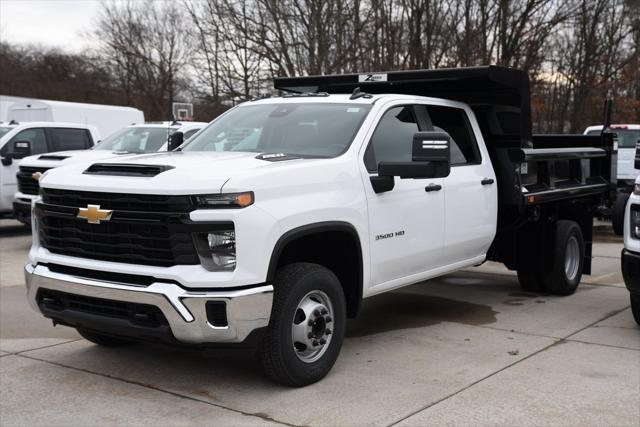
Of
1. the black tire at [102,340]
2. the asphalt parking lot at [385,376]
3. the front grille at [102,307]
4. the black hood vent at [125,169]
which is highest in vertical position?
the black hood vent at [125,169]

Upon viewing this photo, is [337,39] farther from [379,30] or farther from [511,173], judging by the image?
[511,173]

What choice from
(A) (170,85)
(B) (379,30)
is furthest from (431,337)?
(A) (170,85)

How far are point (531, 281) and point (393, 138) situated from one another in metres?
3.15

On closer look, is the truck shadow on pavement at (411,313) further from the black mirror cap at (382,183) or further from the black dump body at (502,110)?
the black mirror cap at (382,183)

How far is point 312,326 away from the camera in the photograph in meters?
5.01

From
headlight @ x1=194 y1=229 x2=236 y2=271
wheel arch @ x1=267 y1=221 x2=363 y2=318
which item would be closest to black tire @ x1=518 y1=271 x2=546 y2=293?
wheel arch @ x1=267 y1=221 x2=363 y2=318

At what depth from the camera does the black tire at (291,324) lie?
4.72 metres

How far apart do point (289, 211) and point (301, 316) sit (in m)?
0.75

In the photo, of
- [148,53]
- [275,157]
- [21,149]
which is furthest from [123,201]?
[148,53]

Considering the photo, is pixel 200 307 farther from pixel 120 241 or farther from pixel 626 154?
pixel 626 154

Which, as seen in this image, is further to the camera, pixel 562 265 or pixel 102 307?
pixel 562 265

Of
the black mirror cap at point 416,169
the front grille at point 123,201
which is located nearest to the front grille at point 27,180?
the front grille at point 123,201

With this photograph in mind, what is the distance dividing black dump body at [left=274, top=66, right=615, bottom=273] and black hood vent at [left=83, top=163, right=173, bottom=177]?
311 cm

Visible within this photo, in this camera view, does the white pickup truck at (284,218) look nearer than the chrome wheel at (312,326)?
Yes
